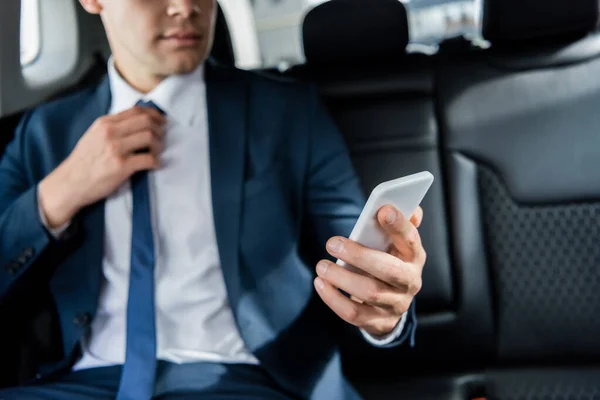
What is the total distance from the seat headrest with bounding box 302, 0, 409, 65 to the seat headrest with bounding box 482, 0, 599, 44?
0.51ft

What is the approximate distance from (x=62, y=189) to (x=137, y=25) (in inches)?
10.9

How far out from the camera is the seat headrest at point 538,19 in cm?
112

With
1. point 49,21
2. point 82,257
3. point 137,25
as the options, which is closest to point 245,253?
point 82,257

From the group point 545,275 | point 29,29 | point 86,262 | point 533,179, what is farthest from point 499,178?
point 29,29

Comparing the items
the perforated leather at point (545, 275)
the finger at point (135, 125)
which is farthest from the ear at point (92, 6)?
the perforated leather at point (545, 275)

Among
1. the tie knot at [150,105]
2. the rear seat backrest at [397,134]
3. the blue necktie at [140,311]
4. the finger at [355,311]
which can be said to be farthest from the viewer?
the rear seat backrest at [397,134]

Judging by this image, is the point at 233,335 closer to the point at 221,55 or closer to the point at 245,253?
the point at 245,253

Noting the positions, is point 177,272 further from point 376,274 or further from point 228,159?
point 376,274

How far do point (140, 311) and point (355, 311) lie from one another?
30 cm

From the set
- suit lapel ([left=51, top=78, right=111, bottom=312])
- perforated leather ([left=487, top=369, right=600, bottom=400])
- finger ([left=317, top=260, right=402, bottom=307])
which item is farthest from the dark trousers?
perforated leather ([left=487, top=369, right=600, bottom=400])

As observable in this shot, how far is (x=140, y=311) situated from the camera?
89 centimetres

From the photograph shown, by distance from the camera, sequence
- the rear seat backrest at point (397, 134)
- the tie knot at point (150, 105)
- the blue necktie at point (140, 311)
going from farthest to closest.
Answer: the rear seat backrest at point (397, 134) < the tie knot at point (150, 105) < the blue necktie at point (140, 311)

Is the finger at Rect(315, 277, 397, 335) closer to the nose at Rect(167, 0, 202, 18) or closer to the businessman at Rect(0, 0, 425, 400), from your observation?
the businessman at Rect(0, 0, 425, 400)

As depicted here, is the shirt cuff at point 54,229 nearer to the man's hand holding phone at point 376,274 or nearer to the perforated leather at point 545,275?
the man's hand holding phone at point 376,274
